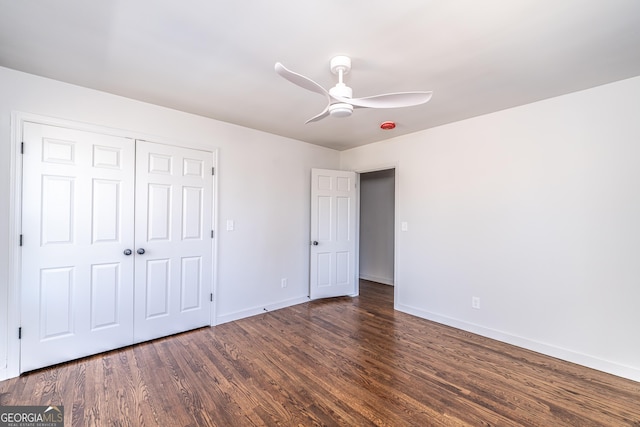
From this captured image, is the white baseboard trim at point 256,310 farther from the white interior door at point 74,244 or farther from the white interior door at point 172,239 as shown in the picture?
the white interior door at point 74,244

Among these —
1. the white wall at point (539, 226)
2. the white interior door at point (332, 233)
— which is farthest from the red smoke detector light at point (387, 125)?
the white interior door at point (332, 233)

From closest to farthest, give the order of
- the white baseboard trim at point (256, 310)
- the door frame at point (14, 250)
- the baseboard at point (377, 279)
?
the door frame at point (14, 250)
the white baseboard trim at point (256, 310)
the baseboard at point (377, 279)

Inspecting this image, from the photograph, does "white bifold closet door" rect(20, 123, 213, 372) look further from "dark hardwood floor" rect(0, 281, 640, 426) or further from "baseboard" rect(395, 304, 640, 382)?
"baseboard" rect(395, 304, 640, 382)

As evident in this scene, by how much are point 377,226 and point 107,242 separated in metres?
4.51

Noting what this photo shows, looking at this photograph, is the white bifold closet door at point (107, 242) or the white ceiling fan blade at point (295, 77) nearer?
the white ceiling fan blade at point (295, 77)

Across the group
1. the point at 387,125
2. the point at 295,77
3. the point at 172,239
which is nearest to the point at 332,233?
the point at 387,125

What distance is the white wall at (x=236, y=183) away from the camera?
87.6 inches

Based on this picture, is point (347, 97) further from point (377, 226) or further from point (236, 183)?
point (377, 226)

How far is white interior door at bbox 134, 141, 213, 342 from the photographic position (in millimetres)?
2857

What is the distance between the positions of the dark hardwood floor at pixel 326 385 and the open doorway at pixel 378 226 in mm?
2570

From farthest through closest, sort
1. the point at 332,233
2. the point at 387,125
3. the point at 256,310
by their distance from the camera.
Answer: the point at 332,233 → the point at 256,310 → the point at 387,125

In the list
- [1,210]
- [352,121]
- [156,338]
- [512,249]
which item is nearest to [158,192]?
[1,210]

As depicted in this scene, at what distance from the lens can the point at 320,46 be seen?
1851mm

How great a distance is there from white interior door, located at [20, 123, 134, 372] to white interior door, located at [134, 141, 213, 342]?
11 cm
